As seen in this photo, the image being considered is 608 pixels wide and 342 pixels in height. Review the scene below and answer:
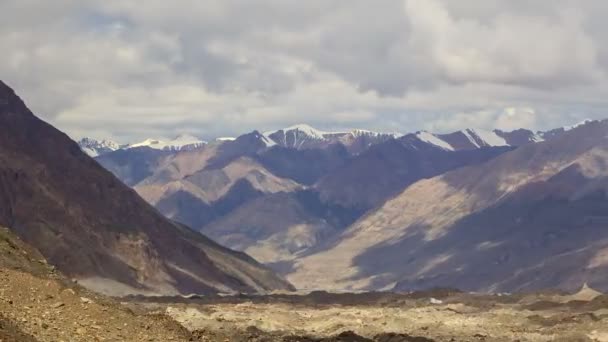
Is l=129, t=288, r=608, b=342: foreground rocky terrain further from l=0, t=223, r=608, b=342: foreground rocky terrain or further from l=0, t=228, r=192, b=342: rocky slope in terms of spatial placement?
l=0, t=228, r=192, b=342: rocky slope

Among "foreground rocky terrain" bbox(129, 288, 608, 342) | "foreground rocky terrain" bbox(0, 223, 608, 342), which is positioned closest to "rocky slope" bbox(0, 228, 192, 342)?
"foreground rocky terrain" bbox(0, 223, 608, 342)

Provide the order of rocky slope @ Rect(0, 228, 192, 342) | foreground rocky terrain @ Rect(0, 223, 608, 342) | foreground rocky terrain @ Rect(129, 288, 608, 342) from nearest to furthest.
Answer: rocky slope @ Rect(0, 228, 192, 342) → foreground rocky terrain @ Rect(0, 223, 608, 342) → foreground rocky terrain @ Rect(129, 288, 608, 342)

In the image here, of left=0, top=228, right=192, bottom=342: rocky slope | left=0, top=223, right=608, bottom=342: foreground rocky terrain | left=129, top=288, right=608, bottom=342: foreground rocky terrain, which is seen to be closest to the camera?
left=0, top=228, right=192, bottom=342: rocky slope

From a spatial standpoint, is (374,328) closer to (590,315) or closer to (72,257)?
(590,315)

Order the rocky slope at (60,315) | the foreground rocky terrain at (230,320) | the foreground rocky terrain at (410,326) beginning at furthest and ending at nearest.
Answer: the foreground rocky terrain at (410,326)
the foreground rocky terrain at (230,320)
the rocky slope at (60,315)

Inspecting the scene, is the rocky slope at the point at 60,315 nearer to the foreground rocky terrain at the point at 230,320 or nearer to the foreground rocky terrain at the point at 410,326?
the foreground rocky terrain at the point at 230,320

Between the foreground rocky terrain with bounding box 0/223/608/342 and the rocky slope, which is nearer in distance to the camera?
the rocky slope

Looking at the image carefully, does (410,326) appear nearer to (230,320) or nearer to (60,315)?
(230,320)

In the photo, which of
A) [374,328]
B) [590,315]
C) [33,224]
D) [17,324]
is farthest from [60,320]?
[33,224]

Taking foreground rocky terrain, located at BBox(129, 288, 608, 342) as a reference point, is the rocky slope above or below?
below

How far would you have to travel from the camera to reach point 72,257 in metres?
191

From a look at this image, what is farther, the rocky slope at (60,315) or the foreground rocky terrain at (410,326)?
the foreground rocky terrain at (410,326)

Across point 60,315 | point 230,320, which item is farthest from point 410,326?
point 60,315

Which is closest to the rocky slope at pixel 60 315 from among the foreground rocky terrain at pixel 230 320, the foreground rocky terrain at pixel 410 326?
the foreground rocky terrain at pixel 230 320
